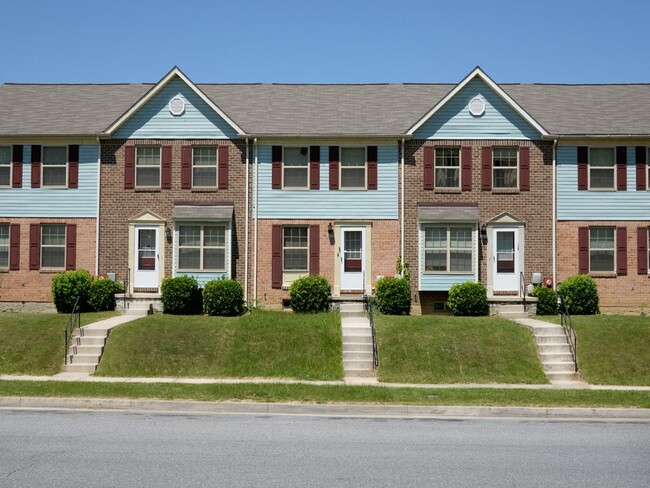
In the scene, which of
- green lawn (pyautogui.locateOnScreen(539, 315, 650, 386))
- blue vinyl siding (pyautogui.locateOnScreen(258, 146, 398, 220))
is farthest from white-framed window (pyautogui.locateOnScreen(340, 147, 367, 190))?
green lawn (pyautogui.locateOnScreen(539, 315, 650, 386))

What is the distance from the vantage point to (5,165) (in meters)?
26.6

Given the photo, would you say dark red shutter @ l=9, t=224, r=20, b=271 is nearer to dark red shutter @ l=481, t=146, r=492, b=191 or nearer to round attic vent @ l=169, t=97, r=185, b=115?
→ round attic vent @ l=169, t=97, r=185, b=115

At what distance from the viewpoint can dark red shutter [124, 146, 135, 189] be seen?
1032 inches

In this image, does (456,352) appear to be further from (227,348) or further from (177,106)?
(177,106)

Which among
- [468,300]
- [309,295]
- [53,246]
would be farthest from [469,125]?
[53,246]

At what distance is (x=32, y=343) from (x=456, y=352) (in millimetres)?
11089

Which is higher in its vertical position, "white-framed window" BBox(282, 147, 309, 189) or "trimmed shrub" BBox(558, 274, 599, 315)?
"white-framed window" BBox(282, 147, 309, 189)

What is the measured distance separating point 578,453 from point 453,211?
16057 millimetres

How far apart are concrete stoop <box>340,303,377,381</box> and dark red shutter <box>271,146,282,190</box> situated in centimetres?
594

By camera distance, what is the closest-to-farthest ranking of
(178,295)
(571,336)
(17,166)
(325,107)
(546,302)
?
(571,336) → (178,295) → (546,302) → (17,166) → (325,107)

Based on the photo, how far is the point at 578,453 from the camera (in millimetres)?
10289

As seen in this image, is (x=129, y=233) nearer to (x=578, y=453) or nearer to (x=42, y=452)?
(x=42, y=452)

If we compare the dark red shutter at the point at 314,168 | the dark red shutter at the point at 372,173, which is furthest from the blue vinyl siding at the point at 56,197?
the dark red shutter at the point at 372,173

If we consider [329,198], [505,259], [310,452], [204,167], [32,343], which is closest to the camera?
[310,452]
